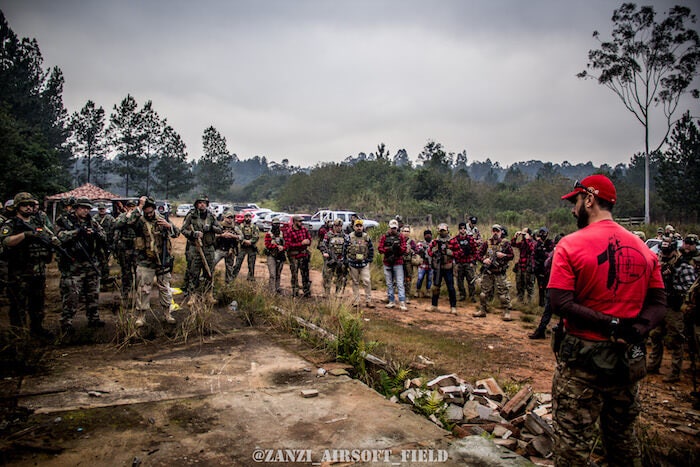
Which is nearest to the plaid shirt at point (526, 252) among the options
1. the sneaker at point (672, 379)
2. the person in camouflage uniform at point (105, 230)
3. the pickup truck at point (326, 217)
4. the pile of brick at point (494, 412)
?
the sneaker at point (672, 379)

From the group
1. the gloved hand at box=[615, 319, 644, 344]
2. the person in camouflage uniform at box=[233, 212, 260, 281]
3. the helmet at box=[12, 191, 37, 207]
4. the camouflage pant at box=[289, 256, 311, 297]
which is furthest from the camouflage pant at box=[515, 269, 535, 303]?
the helmet at box=[12, 191, 37, 207]

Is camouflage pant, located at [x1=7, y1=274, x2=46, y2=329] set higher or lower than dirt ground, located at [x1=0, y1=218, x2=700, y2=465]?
higher

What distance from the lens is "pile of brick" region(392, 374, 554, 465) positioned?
403cm

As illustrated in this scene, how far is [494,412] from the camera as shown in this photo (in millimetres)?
4660

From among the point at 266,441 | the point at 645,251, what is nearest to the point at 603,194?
the point at 645,251

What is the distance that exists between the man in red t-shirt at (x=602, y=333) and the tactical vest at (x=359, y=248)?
7261mm

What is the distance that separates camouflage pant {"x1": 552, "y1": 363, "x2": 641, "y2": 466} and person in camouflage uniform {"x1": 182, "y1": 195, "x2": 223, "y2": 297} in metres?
6.46

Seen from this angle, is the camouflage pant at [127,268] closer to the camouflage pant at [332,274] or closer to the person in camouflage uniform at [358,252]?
the camouflage pant at [332,274]

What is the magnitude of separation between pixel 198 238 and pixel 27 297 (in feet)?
8.72

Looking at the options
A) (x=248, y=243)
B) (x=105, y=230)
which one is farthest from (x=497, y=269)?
(x=105, y=230)

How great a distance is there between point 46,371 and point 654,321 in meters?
5.66

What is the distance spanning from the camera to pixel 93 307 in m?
6.49

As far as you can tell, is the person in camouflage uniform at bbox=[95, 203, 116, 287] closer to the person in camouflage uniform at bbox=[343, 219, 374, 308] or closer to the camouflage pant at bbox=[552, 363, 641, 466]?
the person in camouflage uniform at bbox=[343, 219, 374, 308]

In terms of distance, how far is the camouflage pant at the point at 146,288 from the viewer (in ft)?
21.4
